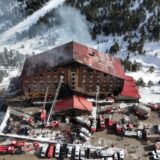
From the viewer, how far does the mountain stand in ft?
399

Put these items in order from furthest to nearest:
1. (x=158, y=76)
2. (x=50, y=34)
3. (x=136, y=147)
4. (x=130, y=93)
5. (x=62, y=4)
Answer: (x=62, y=4) < (x=50, y=34) < (x=158, y=76) < (x=130, y=93) < (x=136, y=147)

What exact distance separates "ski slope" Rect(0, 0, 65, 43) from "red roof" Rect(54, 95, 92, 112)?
7602 centimetres

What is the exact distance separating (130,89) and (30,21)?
269ft

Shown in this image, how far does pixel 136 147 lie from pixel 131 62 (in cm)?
4276

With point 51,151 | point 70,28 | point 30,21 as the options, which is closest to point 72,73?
point 51,151

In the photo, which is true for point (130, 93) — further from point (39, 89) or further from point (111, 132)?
point (39, 89)

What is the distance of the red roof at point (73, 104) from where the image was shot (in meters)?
84.4

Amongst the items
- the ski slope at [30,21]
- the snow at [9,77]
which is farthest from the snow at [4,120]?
the ski slope at [30,21]

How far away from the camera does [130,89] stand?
92.9 metres

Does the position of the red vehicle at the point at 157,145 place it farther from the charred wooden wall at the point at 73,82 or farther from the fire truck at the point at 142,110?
the charred wooden wall at the point at 73,82

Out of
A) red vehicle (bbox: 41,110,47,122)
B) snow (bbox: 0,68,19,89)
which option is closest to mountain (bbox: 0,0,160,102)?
snow (bbox: 0,68,19,89)

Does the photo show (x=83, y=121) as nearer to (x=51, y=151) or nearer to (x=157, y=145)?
(x=51, y=151)

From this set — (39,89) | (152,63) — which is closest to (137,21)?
(152,63)

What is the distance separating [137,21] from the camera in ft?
441
